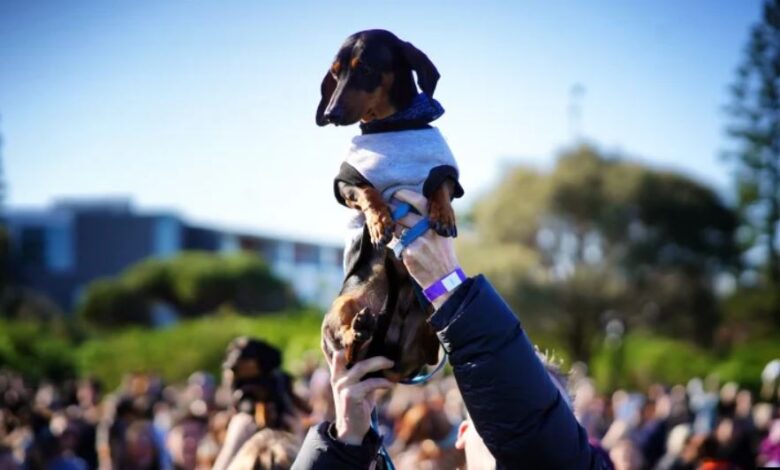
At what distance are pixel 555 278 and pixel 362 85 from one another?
43384mm

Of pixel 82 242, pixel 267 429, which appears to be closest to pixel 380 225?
pixel 267 429

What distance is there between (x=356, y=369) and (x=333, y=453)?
0.20 m

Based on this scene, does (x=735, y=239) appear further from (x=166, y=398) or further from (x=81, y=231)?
(x=81, y=231)

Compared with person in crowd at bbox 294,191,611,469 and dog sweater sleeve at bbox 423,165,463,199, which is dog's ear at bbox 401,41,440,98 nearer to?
dog sweater sleeve at bbox 423,165,463,199

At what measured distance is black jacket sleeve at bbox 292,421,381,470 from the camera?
8.79 feet

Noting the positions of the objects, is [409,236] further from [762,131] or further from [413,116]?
[762,131]

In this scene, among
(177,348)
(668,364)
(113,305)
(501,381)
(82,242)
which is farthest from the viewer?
(82,242)

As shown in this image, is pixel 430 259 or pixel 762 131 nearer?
pixel 430 259

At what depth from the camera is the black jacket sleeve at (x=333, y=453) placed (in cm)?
268

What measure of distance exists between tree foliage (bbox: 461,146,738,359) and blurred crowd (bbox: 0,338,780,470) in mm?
27001

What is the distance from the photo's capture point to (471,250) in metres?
46.6

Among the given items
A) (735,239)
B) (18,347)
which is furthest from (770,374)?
(735,239)

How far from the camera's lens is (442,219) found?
2.71 metres

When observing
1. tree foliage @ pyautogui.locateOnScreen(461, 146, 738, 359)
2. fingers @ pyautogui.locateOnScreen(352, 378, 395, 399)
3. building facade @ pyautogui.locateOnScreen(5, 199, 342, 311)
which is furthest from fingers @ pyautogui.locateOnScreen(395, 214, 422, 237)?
building facade @ pyautogui.locateOnScreen(5, 199, 342, 311)
